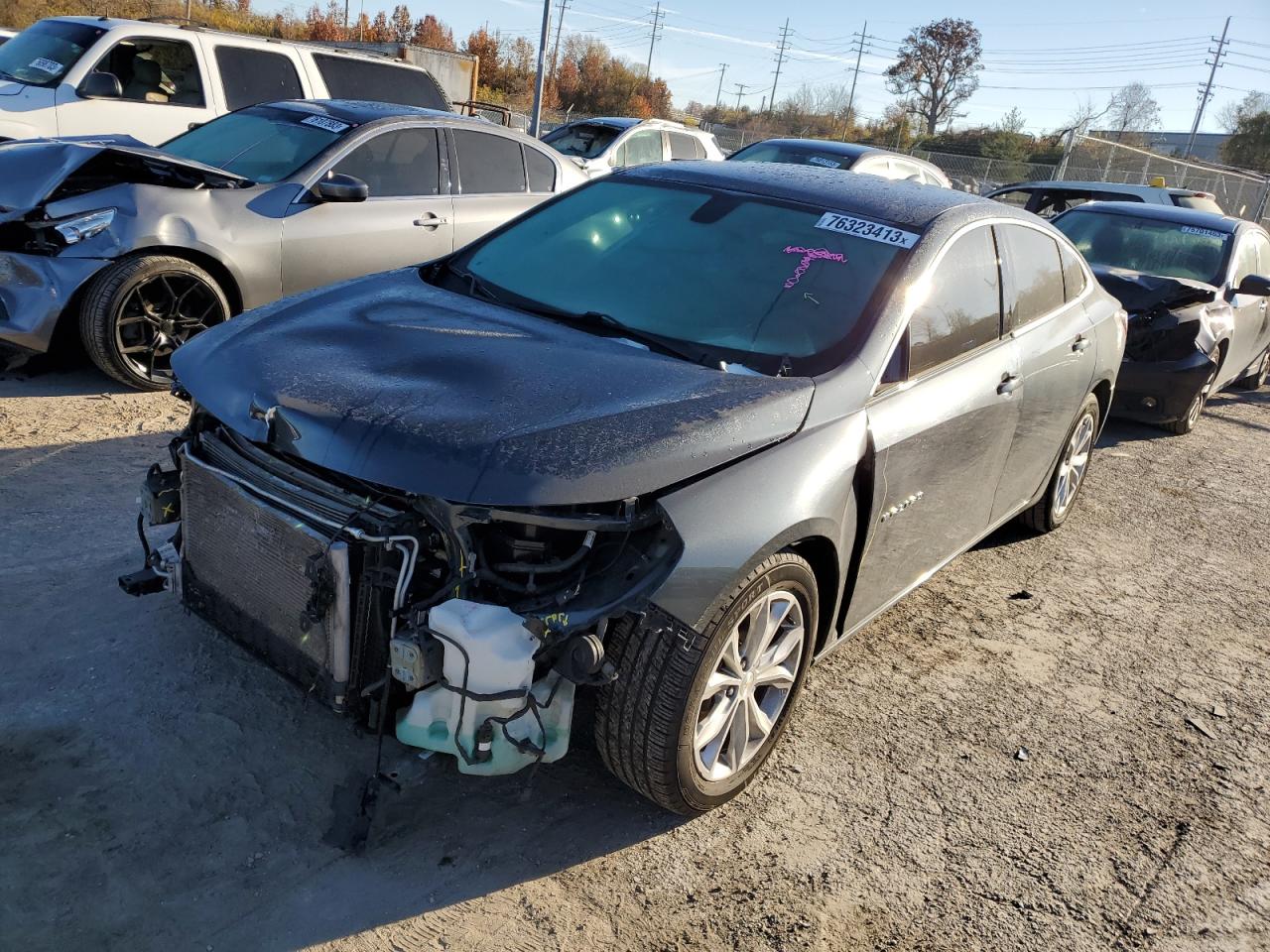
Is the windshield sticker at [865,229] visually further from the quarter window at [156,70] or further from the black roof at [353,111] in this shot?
the quarter window at [156,70]

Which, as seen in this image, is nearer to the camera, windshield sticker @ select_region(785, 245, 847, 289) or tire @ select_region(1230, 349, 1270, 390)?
windshield sticker @ select_region(785, 245, 847, 289)

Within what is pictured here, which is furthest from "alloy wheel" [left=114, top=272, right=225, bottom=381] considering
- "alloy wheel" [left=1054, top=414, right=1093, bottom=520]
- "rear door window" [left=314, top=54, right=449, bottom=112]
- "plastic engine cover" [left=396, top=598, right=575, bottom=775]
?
"alloy wheel" [left=1054, top=414, right=1093, bottom=520]

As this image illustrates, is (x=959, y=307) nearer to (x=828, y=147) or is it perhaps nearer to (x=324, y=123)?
(x=324, y=123)

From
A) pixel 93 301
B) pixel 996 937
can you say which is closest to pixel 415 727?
pixel 996 937

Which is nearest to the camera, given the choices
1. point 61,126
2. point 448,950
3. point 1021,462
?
point 448,950

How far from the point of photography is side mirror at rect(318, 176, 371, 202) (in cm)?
574

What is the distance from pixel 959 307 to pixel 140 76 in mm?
8428

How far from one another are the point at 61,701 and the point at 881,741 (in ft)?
8.71

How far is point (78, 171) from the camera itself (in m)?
Answer: 5.44

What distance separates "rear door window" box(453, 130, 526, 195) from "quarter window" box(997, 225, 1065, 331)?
4.11m

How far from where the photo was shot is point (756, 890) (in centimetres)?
266

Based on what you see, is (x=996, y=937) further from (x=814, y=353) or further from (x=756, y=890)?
(x=814, y=353)

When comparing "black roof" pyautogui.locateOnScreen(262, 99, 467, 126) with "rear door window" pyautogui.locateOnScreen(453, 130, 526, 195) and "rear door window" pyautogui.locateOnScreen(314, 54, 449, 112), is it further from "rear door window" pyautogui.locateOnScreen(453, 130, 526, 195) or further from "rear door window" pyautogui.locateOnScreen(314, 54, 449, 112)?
"rear door window" pyautogui.locateOnScreen(314, 54, 449, 112)

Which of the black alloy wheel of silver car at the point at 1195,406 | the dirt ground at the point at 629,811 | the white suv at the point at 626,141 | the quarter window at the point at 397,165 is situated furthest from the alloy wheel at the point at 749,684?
the white suv at the point at 626,141
